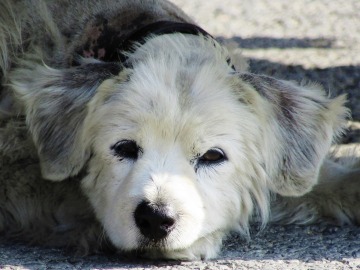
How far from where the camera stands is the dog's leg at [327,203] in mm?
5062

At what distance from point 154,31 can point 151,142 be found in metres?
0.84

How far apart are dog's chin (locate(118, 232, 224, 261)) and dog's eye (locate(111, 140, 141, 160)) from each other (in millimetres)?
406

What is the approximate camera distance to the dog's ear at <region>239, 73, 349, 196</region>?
4645mm

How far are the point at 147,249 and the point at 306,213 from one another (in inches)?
44.6

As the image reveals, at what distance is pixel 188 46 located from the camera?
4.80 m

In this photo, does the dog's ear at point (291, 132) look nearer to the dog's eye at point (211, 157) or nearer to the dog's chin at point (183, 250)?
the dog's eye at point (211, 157)

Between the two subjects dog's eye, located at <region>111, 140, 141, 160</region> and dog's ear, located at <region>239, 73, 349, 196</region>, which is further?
dog's ear, located at <region>239, 73, 349, 196</region>

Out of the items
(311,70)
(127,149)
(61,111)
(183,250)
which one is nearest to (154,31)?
(61,111)

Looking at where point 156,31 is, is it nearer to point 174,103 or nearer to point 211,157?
point 174,103

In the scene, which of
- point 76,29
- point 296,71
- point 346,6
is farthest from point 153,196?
point 346,6

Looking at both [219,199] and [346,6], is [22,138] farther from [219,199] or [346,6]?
[346,6]

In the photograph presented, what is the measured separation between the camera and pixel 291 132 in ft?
15.3

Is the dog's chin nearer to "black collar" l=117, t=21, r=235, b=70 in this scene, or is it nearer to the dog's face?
the dog's face

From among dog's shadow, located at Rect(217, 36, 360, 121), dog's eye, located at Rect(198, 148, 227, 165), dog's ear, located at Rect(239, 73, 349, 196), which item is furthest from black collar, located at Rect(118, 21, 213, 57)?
dog's shadow, located at Rect(217, 36, 360, 121)
